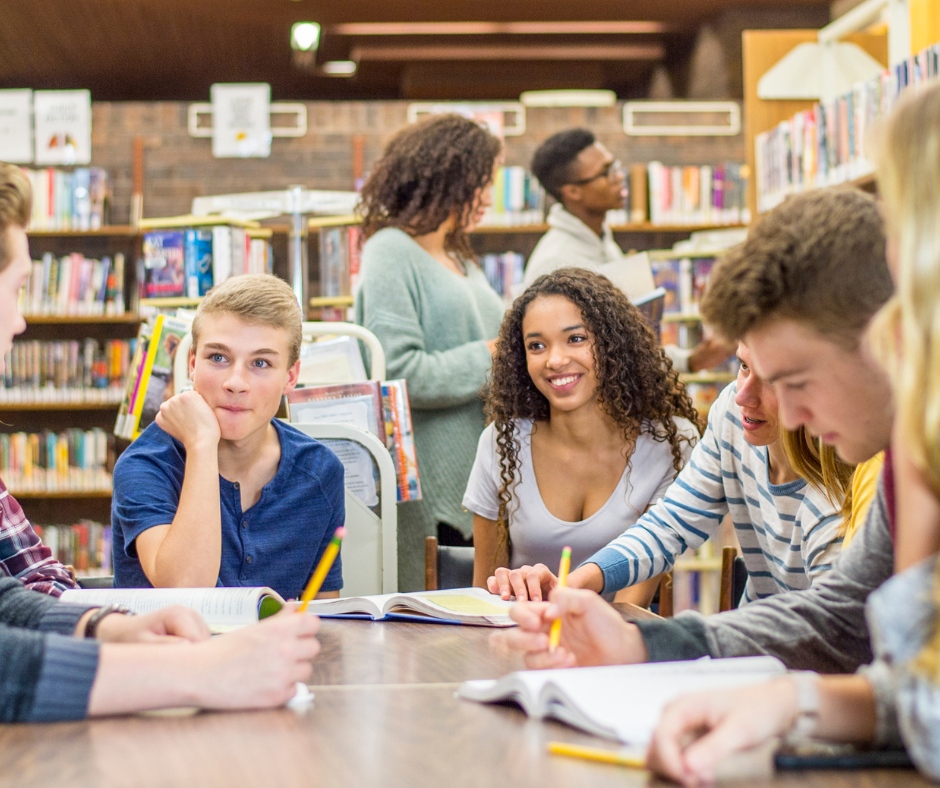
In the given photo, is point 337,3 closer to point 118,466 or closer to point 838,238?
point 118,466

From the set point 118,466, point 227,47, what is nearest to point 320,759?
point 118,466

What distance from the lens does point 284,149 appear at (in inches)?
207

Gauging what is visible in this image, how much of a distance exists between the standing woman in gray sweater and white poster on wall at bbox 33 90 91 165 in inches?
124

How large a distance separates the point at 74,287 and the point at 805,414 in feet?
14.9

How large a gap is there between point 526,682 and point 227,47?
7.01 m

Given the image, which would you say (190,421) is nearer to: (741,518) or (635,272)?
(741,518)

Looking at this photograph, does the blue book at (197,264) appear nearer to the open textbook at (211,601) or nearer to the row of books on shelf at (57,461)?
the row of books on shelf at (57,461)

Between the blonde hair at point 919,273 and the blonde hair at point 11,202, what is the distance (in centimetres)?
90

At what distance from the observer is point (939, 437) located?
61 centimetres

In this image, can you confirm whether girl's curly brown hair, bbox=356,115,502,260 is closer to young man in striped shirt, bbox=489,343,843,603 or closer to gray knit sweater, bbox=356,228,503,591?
gray knit sweater, bbox=356,228,503,591

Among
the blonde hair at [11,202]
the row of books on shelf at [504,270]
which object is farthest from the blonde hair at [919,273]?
the row of books on shelf at [504,270]

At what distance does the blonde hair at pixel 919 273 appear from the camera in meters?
0.61

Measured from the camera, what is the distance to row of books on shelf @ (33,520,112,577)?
189 inches

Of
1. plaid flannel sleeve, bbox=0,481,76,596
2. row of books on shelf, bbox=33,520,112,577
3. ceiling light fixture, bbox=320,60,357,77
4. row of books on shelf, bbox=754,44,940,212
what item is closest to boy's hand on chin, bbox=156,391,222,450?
plaid flannel sleeve, bbox=0,481,76,596
